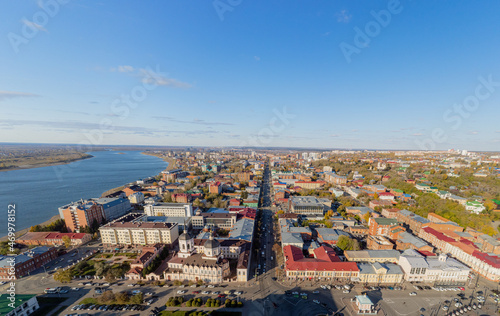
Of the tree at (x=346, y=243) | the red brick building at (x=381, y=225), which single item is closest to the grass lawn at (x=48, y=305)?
the tree at (x=346, y=243)

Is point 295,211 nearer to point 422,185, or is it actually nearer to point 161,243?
point 161,243

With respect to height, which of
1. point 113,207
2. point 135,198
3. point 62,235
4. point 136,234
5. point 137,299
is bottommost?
point 137,299

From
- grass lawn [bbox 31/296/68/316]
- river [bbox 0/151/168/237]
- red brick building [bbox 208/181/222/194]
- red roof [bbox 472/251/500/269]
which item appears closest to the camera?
grass lawn [bbox 31/296/68/316]

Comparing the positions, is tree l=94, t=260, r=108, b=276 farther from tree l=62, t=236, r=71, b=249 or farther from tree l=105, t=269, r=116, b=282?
tree l=62, t=236, r=71, b=249

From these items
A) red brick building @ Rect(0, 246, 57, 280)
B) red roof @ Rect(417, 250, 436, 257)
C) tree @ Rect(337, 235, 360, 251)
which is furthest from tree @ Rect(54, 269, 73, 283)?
red roof @ Rect(417, 250, 436, 257)

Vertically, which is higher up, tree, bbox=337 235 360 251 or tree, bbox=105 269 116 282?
tree, bbox=337 235 360 251

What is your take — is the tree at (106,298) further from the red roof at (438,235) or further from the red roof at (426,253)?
the red roof at (438,235)

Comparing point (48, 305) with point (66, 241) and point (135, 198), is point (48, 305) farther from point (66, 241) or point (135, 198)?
point (135, 198)

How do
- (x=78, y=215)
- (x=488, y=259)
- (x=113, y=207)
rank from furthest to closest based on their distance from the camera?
(x=113, y=207) → (x=78, y=215) → (x=488, y=259)

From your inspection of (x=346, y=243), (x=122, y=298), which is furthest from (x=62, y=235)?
(x=346, y=243)
